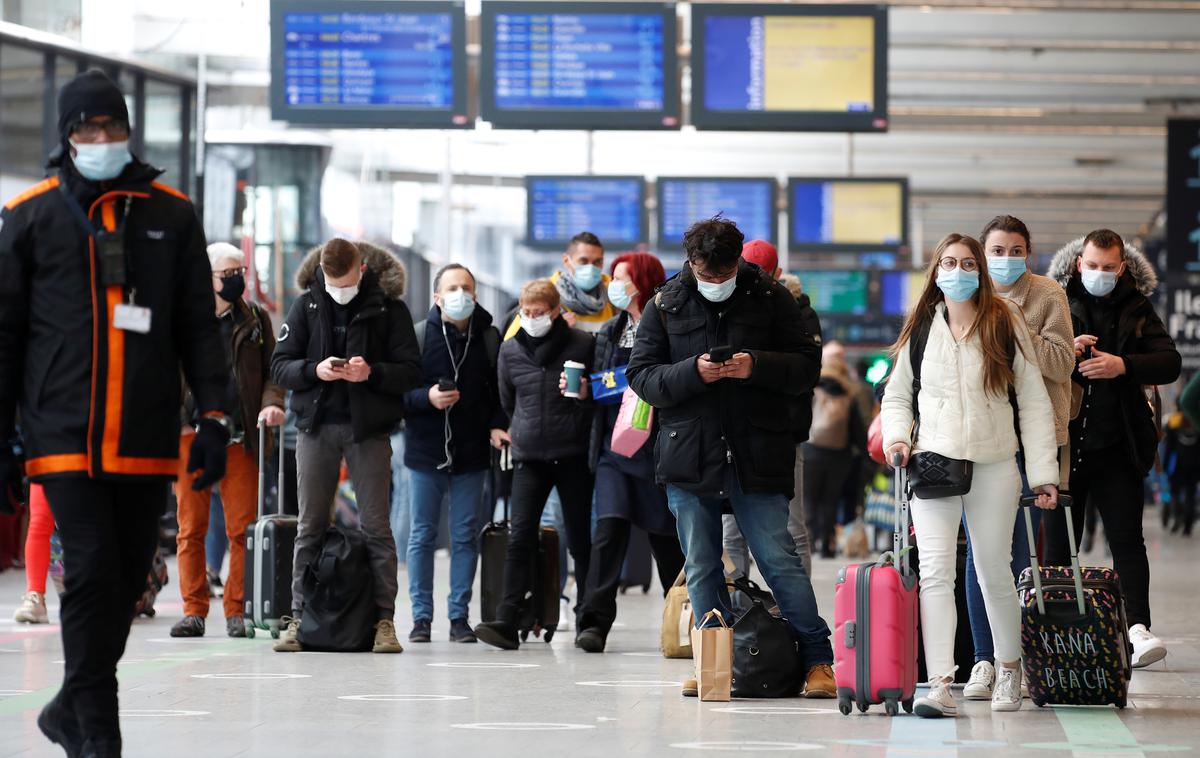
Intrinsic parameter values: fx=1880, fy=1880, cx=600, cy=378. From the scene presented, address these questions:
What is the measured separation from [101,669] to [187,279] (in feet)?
3.28

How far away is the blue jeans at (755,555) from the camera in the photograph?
6379 millimetres

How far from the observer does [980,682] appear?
250 inches

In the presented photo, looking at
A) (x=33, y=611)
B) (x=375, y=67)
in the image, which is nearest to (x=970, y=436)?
(x=33, y=611)

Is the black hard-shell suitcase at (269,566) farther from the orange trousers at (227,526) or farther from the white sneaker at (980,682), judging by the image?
the white sneaker at (980,682)

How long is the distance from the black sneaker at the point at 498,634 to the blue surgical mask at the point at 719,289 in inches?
94.8

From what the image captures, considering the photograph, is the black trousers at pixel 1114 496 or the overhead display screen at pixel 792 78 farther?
the overhead display screen at pixel 792 78

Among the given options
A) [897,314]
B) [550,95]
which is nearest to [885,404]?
[550,95]

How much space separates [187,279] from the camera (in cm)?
479

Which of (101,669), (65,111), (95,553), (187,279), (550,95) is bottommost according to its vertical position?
(101,669)

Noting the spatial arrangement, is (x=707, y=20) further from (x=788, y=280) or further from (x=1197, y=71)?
(x=1197, y=71)

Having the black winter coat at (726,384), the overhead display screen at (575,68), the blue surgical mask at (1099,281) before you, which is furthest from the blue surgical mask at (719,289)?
the overhead display screen at (575,68)

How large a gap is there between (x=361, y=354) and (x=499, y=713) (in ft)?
7.93

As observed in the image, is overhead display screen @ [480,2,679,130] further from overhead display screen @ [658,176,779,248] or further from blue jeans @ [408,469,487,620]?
overhead display screen @ [658,176,779,248]

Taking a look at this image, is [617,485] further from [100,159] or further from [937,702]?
[100,159]
